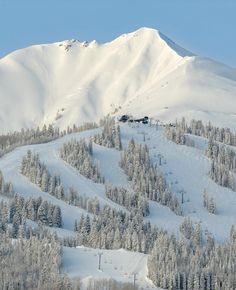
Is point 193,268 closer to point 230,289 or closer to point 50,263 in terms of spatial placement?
point 230,289

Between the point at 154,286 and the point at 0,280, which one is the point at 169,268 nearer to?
the point at 154,286

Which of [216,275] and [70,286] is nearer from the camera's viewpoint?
[70,286]

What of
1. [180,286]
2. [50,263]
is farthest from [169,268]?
[50,263]

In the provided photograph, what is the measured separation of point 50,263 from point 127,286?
13.3 metres

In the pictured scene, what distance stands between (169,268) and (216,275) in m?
7.71

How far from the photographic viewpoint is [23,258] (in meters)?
197

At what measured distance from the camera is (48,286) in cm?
18550

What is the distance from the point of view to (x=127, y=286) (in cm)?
19038

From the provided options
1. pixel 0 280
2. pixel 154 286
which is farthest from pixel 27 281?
pixel 154 286

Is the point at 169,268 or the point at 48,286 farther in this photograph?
the point at 169,268

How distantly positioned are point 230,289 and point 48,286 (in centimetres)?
3073

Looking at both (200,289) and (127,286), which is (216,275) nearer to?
(200,289)

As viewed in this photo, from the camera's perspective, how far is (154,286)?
197m

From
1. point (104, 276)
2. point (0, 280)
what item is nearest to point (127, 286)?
point (104, 276)
